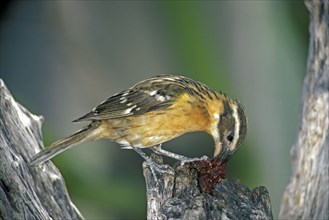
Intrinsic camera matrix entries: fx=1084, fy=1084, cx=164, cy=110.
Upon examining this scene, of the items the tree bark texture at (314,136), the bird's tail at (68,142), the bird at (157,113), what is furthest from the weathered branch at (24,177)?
the tree bark texture at (314,136)

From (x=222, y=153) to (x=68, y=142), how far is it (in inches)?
43.1

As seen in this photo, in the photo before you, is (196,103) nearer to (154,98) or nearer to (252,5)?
(154,98)

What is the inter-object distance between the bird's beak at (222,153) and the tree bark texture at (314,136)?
1.57 ft

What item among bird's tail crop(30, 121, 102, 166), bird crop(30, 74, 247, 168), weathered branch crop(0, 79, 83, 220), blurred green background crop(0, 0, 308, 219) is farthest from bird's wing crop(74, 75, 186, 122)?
blurred green background crop(0, 0, 308, 219)

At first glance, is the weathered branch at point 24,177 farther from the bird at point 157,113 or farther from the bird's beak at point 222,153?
the bird's beak at point 222,153

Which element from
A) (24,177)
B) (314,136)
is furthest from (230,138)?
(24,177)

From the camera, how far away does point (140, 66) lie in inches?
424

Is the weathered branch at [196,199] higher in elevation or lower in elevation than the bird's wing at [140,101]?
lower

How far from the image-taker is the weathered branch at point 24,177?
6176mm

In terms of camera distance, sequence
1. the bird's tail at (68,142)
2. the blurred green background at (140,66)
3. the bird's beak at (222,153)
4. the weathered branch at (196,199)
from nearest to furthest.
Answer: the weathered branch at (196,199) → the bird's tail at (68,142) → the bird's beak at (222,153) → the blurred green background at (140,66)

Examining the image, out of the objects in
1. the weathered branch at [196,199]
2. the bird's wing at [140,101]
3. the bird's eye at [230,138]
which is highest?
the bird's wing at [140,101]

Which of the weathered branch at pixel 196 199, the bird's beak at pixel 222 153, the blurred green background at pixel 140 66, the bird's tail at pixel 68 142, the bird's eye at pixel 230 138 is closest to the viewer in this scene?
the weathered branch at pixel 196 199

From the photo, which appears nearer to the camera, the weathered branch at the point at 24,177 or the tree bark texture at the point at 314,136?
the weathered branch at the point at 24,177

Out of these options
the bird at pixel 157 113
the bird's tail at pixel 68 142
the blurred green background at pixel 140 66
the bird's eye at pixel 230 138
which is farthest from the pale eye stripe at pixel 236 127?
the blurred green background at pixel 140 66
